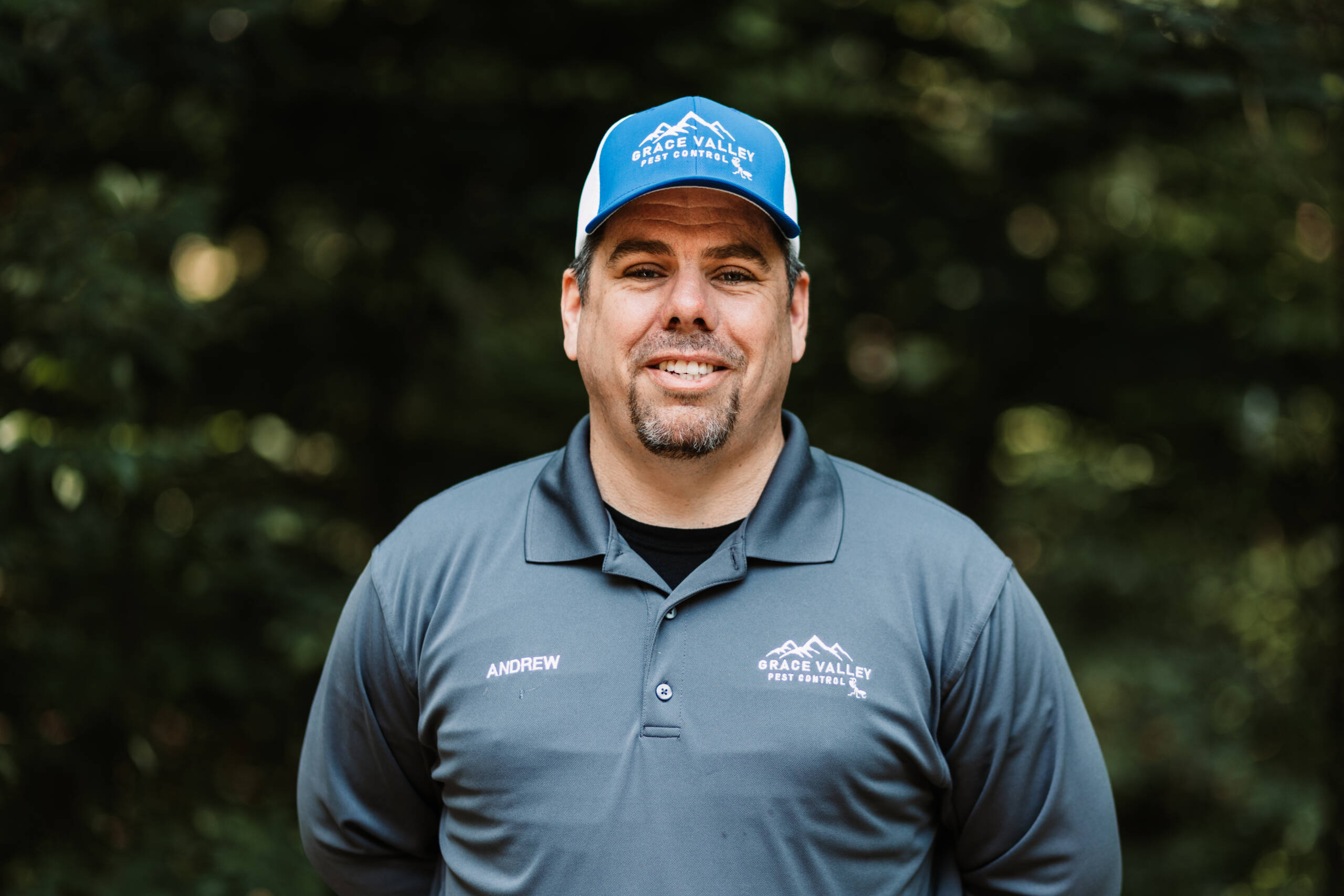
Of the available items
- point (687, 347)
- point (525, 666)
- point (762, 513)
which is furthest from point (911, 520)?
point (525, 666)

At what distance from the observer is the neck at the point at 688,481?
1.99 m

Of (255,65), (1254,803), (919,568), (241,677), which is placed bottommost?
(1254,803)

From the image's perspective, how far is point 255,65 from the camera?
3537 mm

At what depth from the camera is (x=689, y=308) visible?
193cm

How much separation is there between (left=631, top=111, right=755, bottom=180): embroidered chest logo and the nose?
217 mm

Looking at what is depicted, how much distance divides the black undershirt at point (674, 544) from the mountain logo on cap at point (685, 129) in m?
0.70

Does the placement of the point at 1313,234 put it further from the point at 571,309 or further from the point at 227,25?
the point at 227,25

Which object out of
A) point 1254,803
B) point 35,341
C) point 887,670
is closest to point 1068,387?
point 1254,803

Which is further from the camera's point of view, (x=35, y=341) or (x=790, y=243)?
(x=35, y=341)

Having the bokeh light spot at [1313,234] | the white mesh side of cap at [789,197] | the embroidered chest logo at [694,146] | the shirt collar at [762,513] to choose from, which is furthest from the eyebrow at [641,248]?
the bokeh light spot at [1313,234]

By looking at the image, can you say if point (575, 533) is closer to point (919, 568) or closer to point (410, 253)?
point (919, 568)

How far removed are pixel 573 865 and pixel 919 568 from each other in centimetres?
74

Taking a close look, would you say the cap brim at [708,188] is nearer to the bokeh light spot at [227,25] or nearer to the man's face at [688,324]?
the man's face at [688,324]

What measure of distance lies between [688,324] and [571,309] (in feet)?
1.15
